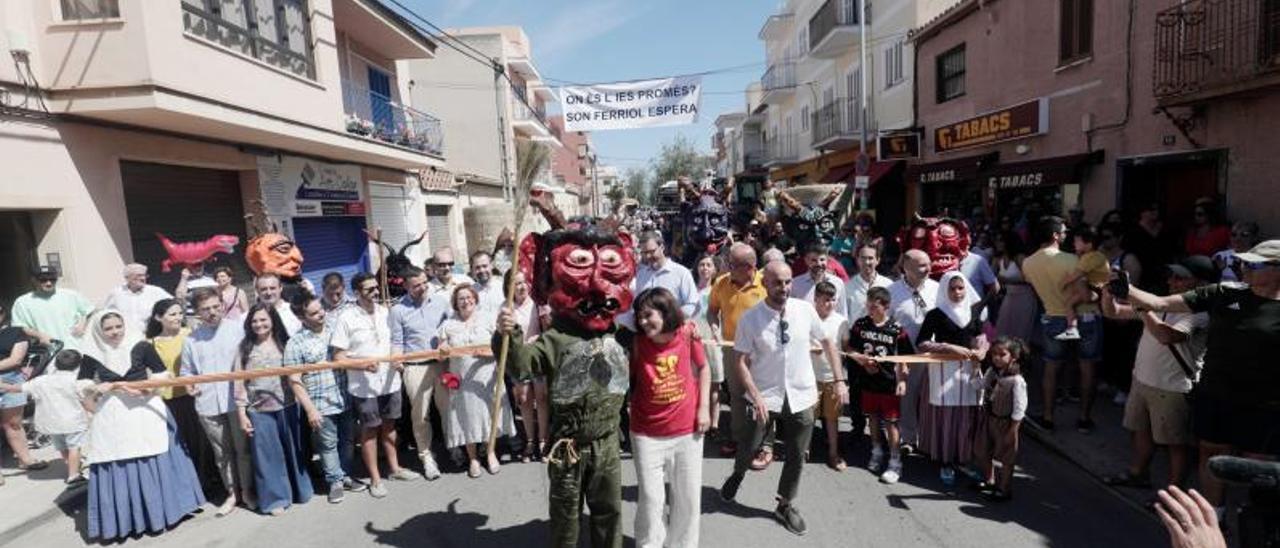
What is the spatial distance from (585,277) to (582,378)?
526mm

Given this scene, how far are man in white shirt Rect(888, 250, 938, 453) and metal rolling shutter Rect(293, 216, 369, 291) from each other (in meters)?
9.79

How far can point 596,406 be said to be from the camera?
3.34 m

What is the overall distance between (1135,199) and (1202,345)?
20.3 ft

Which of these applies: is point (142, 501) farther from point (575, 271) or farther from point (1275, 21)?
point (1275, 21)

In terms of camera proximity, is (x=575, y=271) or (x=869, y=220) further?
(x=869, y=220)

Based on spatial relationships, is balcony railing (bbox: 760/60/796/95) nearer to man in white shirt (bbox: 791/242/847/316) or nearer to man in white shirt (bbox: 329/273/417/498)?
man in white shirt (bbox: 791/242/847/316)

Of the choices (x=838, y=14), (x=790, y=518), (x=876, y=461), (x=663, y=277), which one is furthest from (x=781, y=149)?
(x=790, y=518)

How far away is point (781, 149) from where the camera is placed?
31156 millimetres

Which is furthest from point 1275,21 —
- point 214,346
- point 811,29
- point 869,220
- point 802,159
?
point 802,159

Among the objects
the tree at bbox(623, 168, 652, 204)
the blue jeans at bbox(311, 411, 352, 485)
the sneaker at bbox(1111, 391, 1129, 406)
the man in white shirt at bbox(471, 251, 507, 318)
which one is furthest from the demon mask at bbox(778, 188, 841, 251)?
the tree at bbox(623, 168, 652, 204)

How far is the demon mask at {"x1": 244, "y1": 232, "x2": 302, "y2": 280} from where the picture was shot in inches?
246

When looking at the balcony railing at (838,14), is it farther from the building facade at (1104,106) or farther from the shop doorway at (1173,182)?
the shop doorway at (1173,182)

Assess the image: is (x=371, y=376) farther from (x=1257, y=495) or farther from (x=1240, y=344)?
(x=1240, y=344)

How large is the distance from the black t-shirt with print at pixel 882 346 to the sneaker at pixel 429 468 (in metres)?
3.52
